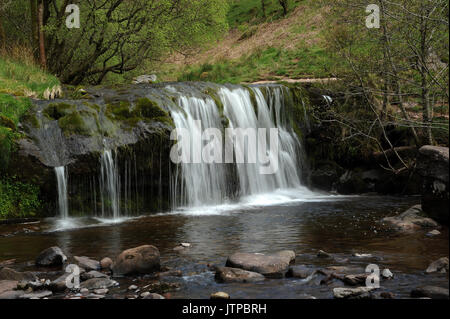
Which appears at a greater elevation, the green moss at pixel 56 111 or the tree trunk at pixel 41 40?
the tree trunk at pixel 41 40

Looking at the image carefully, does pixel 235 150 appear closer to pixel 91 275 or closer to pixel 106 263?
pixel 106 263

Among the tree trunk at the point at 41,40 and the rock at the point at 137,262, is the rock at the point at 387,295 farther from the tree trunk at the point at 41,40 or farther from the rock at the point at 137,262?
the tree trunk at the point at 41,40

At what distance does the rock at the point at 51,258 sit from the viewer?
7309mm

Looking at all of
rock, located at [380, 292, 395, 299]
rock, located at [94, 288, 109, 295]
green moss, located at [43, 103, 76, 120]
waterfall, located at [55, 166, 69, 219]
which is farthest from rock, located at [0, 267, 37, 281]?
green moss, located at [43, 103, 76, 120]

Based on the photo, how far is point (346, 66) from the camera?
1697 cm

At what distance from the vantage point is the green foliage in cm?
1128

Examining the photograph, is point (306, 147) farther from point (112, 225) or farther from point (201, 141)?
point (112, 225)

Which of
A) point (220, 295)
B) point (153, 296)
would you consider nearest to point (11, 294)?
point (153, 296)

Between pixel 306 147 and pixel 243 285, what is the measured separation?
12.0 metres

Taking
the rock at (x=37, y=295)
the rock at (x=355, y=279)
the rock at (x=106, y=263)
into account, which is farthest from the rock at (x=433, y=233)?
the rock at (x=37, y=295)

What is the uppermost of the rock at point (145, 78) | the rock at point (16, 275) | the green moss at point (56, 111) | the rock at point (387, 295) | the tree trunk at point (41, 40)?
the tree trunk at point (41, 40)

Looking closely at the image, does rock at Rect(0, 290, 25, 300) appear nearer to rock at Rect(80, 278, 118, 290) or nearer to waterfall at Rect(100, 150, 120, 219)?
rock at Rect(80, 278, 118, 290)

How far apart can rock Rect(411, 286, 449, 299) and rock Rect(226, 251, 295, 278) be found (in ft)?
5.81

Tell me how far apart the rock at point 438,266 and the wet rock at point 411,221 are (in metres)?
2.73
